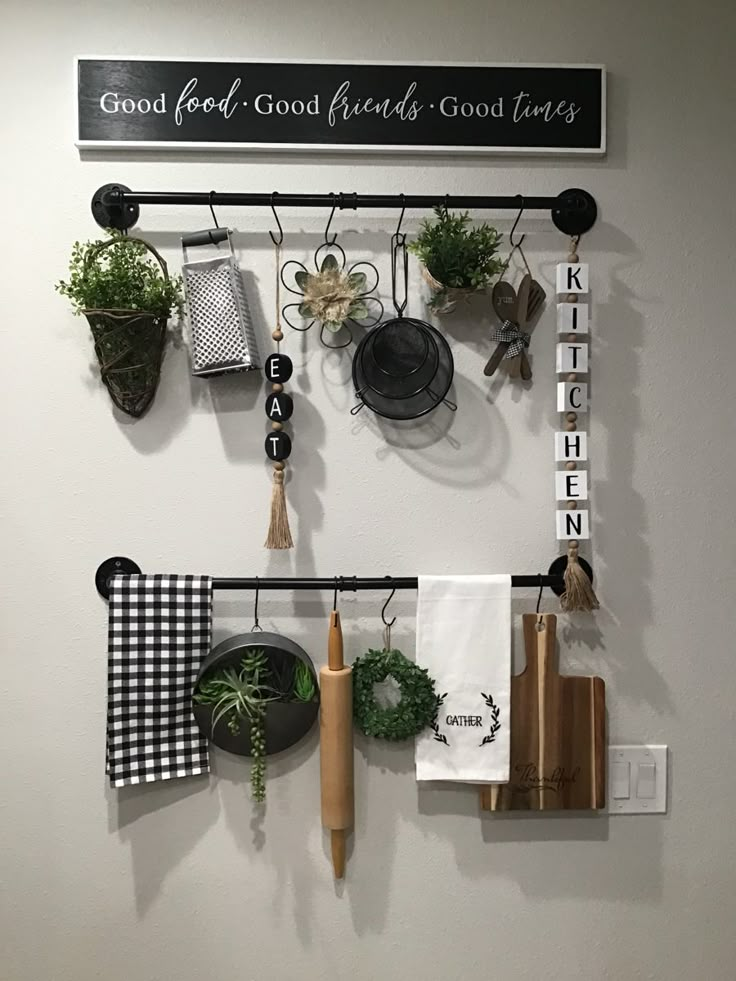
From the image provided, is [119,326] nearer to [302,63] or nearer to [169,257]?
[169,257]

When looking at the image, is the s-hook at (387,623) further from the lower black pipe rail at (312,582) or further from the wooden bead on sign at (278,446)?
the wooden bead on sign at (278,446)

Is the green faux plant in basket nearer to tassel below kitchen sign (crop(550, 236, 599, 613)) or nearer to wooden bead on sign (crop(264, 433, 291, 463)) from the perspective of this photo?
wooden bead on sign (crop(264, 433, 291, 463))

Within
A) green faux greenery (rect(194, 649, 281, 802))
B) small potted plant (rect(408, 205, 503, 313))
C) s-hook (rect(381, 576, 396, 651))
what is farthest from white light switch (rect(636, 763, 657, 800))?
small potted plant (rect(408, 205, 503, 313))

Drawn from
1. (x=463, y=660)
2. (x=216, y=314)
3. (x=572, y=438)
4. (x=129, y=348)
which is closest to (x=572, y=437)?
(x=572, y=438)

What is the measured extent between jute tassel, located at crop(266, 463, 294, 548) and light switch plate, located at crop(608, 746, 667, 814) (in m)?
0.69

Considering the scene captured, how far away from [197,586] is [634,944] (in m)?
1.02

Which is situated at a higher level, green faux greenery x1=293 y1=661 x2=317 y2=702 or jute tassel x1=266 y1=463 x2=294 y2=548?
jute tassel x1=266 y1=463 x2=294 y2=548

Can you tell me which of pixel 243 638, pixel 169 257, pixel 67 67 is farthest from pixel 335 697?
pixel 67 67

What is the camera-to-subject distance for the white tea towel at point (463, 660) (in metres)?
1.40

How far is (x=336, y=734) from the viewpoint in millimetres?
1359

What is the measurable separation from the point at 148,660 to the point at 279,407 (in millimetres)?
482

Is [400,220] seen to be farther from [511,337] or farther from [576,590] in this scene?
[576,590]

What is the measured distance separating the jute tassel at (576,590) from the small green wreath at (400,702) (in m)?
0.28

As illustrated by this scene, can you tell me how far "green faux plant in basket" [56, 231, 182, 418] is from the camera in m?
1.33
